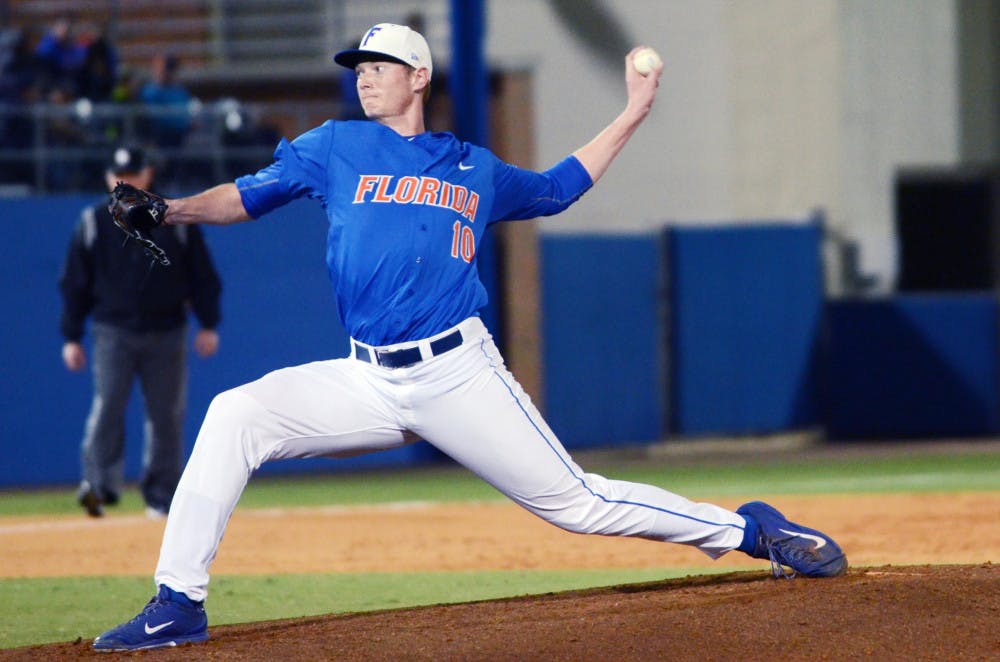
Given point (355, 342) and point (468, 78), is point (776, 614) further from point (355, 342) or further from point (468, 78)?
point (468, 78)

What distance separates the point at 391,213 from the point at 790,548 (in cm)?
172

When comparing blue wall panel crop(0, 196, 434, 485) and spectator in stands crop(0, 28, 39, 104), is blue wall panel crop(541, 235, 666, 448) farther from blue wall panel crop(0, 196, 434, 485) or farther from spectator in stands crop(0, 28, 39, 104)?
spectator in stands crop(0, 28, 39, 104)

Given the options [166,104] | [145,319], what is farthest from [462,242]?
[166,104]

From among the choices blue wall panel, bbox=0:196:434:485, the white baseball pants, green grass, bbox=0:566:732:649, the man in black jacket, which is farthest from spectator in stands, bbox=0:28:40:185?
the white baseball pants

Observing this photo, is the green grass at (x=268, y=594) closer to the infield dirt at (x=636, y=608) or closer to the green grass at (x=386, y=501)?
the green grass at (x=386, y=501)

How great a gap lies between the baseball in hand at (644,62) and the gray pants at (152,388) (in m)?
4.23

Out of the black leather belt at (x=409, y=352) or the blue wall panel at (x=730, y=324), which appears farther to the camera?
the blue wall panel at (x=730, y=324)

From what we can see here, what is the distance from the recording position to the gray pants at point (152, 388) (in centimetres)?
842

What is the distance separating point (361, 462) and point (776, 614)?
29.7 ft

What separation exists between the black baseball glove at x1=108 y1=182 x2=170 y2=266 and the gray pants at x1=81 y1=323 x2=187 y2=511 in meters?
4.19

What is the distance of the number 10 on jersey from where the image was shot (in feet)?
14.7

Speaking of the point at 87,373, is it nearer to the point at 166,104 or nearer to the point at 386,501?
the point at 386,501

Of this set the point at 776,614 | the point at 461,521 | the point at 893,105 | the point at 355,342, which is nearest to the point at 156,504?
the point at 461,521

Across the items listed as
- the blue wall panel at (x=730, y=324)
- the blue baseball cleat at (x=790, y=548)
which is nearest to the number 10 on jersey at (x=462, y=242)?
the blue baseball cleat at (x=790, y=548)
